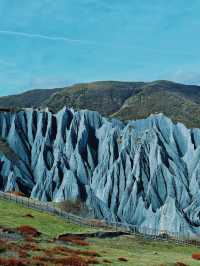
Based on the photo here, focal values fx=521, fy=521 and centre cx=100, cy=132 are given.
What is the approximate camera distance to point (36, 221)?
58406 mm

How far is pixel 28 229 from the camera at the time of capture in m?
50.4

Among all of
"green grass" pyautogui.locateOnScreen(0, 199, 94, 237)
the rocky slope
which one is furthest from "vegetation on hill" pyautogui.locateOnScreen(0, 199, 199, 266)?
the rocky slope

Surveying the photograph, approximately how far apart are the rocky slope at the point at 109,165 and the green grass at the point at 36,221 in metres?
42.9

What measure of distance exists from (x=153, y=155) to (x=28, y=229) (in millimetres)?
80888

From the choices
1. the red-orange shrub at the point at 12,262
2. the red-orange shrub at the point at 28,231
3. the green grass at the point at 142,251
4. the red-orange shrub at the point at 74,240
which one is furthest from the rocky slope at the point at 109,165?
the red-orange shrub at the point at 12,262

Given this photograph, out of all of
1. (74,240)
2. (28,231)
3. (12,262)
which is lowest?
(74,240)

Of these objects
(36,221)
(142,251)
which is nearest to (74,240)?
(142,251)

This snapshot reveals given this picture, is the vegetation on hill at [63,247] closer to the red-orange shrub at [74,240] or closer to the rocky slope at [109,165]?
the red-orange shrub at [74,240]

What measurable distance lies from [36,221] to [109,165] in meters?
74.7

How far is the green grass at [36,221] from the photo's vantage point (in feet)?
179

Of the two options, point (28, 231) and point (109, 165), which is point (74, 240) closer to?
point (28, 231)

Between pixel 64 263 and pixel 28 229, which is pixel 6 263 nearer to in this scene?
pixel 64 263

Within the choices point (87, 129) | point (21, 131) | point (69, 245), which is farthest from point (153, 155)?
point (69, 245)

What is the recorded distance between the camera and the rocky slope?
378ft
